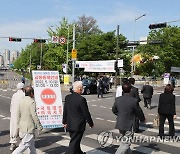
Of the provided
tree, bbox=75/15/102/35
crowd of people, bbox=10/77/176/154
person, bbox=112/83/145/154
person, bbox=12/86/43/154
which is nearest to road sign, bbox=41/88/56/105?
crowd of people, bbox=10/77/176/154

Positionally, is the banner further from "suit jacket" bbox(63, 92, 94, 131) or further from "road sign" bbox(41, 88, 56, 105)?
"suit jacket" bbox(63, 92, 94, 131)

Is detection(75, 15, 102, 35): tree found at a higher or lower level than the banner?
higher

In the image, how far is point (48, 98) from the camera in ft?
36.4

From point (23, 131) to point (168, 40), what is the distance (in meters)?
49.5

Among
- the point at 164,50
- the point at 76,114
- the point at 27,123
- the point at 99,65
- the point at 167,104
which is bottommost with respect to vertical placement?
the point at 27,123

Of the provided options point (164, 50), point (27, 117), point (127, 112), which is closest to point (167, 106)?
point (127, 112)

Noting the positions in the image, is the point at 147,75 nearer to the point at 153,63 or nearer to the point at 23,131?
the point at 153,63

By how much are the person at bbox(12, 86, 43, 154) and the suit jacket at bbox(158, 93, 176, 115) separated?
4378 mm

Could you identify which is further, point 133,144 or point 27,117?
→ point 133,144

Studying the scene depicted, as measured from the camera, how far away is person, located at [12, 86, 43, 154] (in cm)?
664

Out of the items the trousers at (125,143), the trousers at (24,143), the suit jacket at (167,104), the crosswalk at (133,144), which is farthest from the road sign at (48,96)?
the trousers at (125,143)

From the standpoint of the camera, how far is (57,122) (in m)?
11.1

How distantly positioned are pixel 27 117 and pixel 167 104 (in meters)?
4.67

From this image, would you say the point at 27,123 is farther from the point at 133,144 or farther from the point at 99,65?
the point at 99,65
